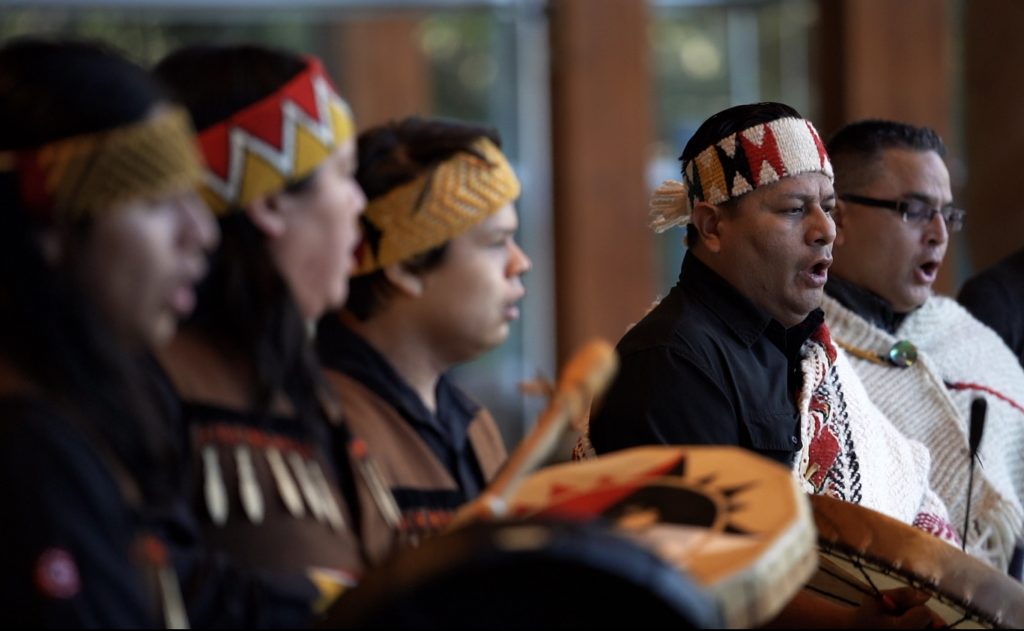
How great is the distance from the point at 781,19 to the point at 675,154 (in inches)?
28.6

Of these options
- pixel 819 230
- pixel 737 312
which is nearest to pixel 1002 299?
pixel 819 230

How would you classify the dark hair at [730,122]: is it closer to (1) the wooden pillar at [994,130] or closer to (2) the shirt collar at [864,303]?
(2) the shirt collar at [864,303]

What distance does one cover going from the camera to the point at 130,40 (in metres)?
5.66

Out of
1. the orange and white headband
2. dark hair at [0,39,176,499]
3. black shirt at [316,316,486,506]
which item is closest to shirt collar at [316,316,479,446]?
black shirt at [316,316,486,506]

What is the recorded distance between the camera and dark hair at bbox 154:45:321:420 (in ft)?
6.22

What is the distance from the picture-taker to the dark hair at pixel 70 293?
1.55 m

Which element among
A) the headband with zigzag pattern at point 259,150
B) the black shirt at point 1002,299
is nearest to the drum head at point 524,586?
the headband with zigzag pattern at point 259,150

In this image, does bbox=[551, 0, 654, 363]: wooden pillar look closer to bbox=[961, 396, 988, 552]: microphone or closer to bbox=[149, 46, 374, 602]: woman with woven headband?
bbox=[961, 396, 988, 552]: microphone

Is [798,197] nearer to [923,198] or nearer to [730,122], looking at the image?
[730,122]

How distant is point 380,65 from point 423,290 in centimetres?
374

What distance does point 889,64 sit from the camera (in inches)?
239

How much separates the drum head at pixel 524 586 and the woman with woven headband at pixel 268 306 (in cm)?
26

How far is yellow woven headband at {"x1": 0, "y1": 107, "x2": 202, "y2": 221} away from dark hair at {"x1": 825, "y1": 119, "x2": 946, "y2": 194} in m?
2.48

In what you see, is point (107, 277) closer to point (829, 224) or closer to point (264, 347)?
point (264, 347)
